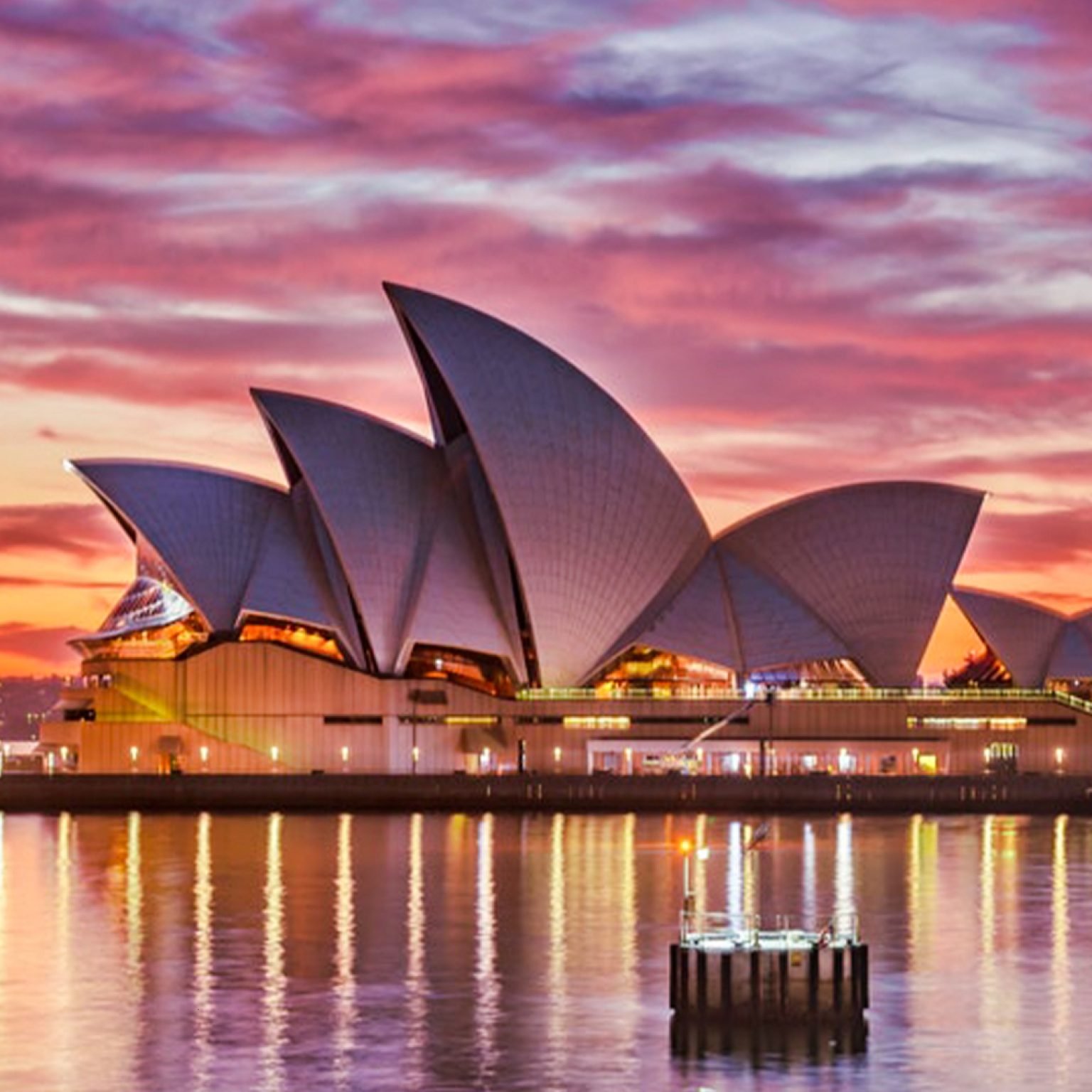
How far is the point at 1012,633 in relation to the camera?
350 ft

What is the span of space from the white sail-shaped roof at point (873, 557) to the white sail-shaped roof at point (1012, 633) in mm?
11177

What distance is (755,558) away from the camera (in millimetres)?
95875

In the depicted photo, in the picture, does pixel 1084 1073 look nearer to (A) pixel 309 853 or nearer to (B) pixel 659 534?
(A) pixel 309 853

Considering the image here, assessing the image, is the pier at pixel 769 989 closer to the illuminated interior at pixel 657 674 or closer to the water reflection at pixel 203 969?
the water reflection at pixel 203 969

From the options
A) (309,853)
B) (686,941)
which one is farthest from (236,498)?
(686,941)

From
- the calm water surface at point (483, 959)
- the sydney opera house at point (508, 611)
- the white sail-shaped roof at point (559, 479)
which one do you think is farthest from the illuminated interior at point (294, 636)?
the calm water surface at point (483, 959)

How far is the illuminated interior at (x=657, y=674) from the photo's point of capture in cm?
9400

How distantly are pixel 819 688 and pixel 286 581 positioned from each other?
1984 cm

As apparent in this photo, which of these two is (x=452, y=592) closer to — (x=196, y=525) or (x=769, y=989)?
(x=196, y=525)

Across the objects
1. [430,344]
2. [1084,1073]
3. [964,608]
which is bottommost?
[1084,1073]

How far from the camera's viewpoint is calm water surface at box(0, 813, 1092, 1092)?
113ft

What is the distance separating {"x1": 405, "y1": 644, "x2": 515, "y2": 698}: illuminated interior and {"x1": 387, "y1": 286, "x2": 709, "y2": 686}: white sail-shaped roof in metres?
1.81

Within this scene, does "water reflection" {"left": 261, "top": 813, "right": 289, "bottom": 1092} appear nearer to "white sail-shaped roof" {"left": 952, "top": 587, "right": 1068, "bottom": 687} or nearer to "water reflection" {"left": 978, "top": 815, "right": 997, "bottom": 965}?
"water reflection" {"left": 978, "top": 815, "right": 997, "bottom": 965}

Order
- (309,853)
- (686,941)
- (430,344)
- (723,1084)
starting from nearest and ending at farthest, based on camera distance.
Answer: (723,1084)
(686,941)
(309,853)
(430,344)
